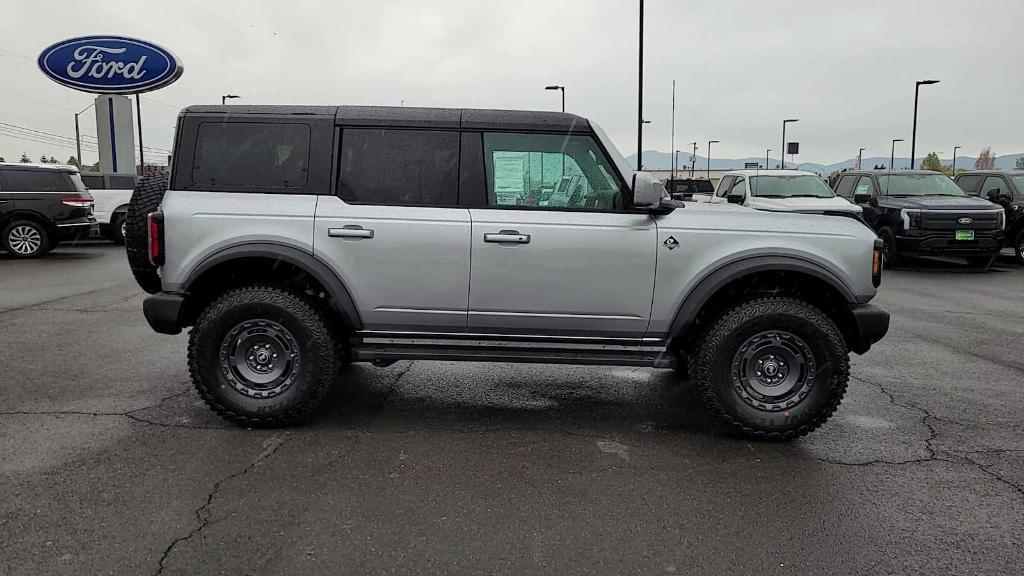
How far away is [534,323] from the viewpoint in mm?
4586

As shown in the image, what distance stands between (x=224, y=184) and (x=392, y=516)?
237 cm

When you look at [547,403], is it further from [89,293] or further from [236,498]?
[89,293]

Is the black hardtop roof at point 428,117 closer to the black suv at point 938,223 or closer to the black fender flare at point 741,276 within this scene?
the black fender flare at point 741,276

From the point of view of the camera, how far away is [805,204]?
45.5ft

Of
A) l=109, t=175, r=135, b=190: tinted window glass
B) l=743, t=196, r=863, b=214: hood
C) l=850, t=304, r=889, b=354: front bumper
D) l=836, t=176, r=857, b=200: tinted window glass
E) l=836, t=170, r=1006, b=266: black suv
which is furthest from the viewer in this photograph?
l=109, t=175, r=135, b=190: tinted window glass

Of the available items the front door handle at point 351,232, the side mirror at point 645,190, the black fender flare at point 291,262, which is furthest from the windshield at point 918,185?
the black fender flare at point 291,262

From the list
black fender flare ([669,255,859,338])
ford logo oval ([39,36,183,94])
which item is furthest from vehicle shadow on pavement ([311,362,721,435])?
ford logo oval ([39,36,183,94])

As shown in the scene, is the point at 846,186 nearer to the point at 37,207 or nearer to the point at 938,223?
the point at 938,223

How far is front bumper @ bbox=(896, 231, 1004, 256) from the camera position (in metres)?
13.6

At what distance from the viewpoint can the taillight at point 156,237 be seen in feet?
14.8

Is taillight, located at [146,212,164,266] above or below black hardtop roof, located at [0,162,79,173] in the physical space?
below

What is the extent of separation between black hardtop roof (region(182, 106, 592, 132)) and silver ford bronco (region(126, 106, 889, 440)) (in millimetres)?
11

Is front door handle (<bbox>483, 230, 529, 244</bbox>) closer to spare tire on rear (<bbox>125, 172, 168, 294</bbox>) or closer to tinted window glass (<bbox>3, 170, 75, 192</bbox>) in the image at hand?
spare tire on rear (<bbox>125, 172, 168, 294</bbox>)

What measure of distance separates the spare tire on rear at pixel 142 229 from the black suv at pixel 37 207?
12290 millimetres
